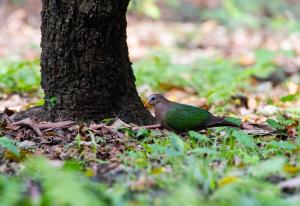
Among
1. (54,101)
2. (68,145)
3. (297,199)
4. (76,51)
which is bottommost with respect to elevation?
(297,199)

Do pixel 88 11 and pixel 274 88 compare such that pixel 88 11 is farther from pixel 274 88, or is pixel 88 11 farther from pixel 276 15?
pixel 276 15

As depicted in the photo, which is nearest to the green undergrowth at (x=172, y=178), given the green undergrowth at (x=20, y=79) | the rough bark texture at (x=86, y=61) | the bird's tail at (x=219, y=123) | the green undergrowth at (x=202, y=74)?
the bird's tail at (x=219, y=123)

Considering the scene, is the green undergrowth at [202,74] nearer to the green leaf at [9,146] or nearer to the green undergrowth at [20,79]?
the green undergrowth at [20,79]

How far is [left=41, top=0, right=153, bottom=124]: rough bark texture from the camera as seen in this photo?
4836 millimetres

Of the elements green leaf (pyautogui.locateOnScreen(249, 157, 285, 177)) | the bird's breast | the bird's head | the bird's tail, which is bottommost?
green leaf (pyautogui.locateOnScreen(249, 157, 285, 177))

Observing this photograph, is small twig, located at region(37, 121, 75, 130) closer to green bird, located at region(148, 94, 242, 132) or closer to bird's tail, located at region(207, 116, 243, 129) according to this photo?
green bird, located at region(148, 94, 242, 132)

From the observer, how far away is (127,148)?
14.2ft

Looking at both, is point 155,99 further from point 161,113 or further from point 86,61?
point 86,61

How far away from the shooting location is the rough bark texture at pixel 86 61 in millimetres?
4836

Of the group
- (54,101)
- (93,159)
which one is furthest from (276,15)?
(93,159)

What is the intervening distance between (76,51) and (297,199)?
2597 mm

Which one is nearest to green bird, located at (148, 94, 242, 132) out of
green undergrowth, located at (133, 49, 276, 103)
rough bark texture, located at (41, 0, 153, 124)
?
rough bark texture, located at (41, 0, 153, 124)

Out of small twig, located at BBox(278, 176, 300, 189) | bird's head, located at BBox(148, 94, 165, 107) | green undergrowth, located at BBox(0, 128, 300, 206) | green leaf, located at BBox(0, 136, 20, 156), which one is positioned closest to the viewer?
green undergrowth, located at BBox(0, 128, 300, 206)

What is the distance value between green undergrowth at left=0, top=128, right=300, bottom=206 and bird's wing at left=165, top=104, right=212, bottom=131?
40 centimetres
